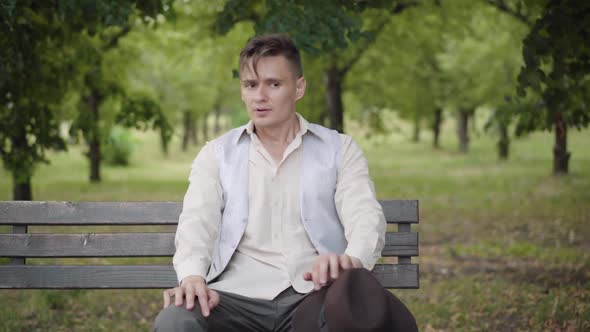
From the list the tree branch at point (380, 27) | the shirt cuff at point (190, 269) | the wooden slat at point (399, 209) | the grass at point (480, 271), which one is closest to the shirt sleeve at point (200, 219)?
the shirt cuff at point (190, 269)

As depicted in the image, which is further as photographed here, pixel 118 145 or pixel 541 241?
pixel 118 145

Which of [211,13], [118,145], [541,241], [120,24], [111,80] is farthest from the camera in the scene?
[118,145]

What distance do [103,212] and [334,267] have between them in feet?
5.09

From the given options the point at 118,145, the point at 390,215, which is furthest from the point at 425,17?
the point at 118,145

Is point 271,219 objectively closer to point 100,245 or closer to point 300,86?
point 300,86

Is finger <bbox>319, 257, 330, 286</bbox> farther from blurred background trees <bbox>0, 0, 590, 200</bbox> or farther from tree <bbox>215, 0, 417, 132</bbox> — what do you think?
tree <bbox>215, 0, 417, 132</bbox>

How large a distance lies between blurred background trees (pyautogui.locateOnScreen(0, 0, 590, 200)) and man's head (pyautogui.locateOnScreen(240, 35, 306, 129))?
1.90 meters

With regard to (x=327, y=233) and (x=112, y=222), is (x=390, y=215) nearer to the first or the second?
(x=327, y=233)

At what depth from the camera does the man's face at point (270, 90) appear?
10.1 ft

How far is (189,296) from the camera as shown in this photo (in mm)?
2678

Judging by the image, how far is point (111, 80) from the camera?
13039mm

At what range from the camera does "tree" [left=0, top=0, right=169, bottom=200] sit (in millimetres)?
5238

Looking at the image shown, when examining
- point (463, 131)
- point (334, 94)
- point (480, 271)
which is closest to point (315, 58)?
point (480, 271)

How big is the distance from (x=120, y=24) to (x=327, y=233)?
291 centimetres
